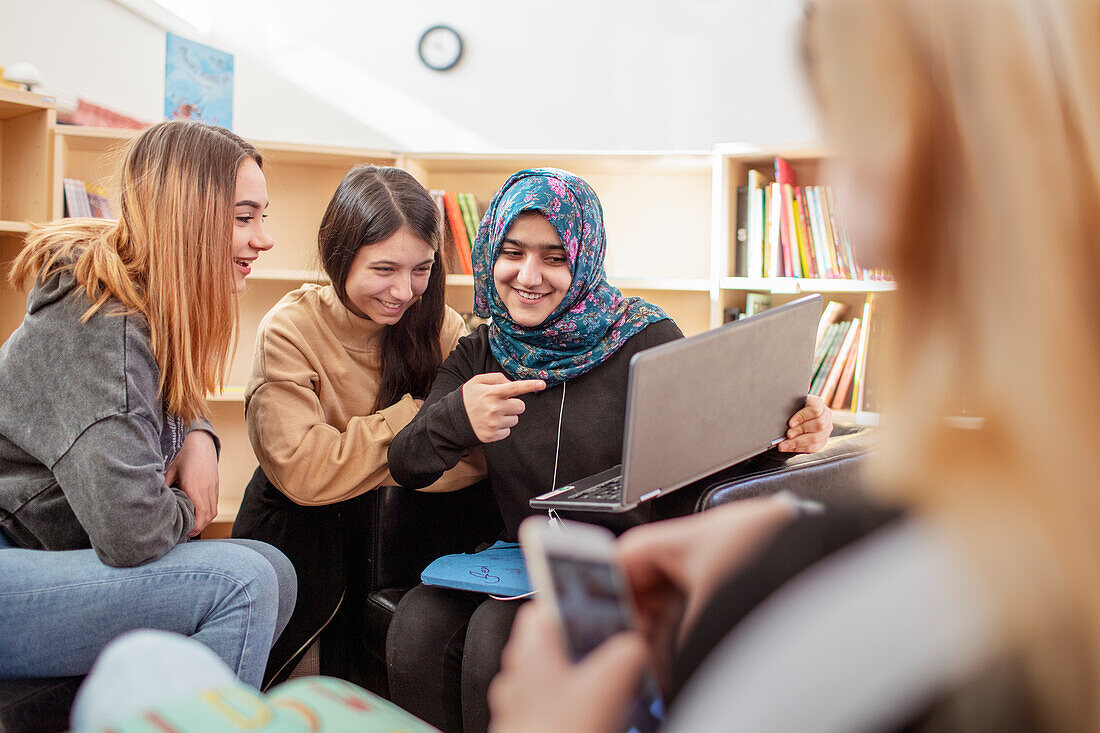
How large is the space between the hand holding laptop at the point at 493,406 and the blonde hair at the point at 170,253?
0.40 meters

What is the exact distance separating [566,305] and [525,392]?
211mm

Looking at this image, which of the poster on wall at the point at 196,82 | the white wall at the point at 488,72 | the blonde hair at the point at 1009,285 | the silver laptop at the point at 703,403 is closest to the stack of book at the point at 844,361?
the white wall at the point at 488,72

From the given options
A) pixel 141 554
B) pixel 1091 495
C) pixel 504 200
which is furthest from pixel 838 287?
pixel 1091 495

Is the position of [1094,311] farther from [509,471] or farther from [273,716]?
[509,471]

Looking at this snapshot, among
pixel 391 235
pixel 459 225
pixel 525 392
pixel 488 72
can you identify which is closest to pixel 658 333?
pixel 525 392

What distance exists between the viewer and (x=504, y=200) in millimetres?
1662

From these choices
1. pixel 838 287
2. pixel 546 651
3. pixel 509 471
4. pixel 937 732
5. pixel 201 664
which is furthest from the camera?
pixel 838 287

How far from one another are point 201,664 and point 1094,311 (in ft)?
2.20

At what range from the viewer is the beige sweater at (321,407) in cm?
156

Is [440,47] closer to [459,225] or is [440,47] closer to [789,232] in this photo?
[459,225]

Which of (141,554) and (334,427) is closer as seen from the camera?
(141,554)

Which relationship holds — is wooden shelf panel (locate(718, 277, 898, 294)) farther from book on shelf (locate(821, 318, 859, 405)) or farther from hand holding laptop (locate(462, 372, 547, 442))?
hand holding laptop (locate(462, 372, 547, 442))

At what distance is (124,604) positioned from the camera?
1157 mm

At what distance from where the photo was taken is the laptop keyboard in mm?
1181
